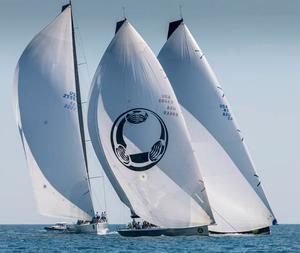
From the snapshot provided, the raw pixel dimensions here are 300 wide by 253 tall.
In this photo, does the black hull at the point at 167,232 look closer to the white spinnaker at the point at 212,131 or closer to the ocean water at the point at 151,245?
Answer: the ocean water at the point at 151,245

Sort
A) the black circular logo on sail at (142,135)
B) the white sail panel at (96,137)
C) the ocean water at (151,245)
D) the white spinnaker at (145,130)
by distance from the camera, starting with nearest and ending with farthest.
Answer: the ocean water at (151,245) → the black circular logo on sail at (142,135) → the white spinnaker at (145,130) → the white sail panel at (96,137)

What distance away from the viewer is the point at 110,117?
2719 inches

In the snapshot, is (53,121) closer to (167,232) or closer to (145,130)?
(145,130)

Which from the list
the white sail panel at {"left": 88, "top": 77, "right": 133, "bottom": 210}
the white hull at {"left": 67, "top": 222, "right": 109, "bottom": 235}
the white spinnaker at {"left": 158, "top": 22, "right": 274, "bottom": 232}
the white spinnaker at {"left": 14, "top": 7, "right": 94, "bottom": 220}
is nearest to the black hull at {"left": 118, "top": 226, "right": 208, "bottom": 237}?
the white sail panel at {"left": 88, "top": 77, "right": 133, "bottom": 210}

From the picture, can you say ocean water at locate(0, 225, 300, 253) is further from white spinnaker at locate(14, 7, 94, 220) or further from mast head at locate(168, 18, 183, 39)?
mast head at locate(168, 18, 183, 39)

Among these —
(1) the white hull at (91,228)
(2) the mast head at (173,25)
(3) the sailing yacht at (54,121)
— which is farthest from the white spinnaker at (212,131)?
(1) the white hull at (91,228)

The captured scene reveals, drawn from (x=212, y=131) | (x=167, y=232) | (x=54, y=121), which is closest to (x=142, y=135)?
(x=212, y=131)

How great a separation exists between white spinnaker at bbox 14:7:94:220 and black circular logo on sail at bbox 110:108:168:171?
5.98 metres

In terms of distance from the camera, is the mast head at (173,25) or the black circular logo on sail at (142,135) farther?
the mast head at (173,25)

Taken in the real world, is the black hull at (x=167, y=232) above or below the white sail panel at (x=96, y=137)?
below

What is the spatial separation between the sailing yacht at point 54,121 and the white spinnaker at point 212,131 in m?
7.52

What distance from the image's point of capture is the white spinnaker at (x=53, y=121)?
72000 millimetres

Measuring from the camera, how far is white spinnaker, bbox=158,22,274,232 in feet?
236

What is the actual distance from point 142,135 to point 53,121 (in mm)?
7948
